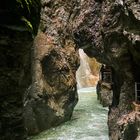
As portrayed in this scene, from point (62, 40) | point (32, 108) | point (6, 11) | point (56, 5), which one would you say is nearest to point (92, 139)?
point (32, 108)

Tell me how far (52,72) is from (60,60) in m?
0.99

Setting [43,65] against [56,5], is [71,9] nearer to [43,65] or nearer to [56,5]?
[56,5]

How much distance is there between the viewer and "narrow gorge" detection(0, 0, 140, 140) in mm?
5660

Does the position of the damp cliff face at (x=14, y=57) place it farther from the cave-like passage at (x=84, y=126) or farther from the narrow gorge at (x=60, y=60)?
the cave-like passage at (x=84, y=126)

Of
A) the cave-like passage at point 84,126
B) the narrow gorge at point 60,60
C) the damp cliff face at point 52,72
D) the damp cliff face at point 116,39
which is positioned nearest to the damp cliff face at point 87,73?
the cave-like passage at point 84,126

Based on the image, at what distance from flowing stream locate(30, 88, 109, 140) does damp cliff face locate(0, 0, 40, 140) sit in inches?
337

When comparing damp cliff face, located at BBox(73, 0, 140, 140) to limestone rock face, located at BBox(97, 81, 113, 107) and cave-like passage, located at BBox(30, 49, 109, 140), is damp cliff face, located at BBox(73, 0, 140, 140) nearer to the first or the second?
cave-like passage, located at BBox(30, 49, 109, 140)

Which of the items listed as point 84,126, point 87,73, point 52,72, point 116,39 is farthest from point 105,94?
point 116,39

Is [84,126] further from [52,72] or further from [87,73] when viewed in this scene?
[87,73]

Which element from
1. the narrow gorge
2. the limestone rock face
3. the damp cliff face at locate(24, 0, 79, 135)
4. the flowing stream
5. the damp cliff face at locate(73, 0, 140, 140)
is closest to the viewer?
the narrow gorge

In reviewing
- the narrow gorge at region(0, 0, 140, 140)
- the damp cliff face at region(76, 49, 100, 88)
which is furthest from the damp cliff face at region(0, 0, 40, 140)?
the damp cliff face at region(76, 49, 100, 88)

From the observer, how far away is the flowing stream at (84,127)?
47.4ft

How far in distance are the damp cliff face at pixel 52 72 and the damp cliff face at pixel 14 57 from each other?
316 inches

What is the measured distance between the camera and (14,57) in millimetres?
5723
